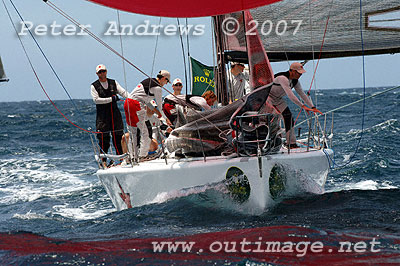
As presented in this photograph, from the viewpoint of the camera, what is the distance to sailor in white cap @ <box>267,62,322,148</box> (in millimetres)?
5340

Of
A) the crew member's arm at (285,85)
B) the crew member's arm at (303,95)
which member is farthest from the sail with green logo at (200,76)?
the crew member's arm at (285,85)

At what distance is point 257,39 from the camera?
219 inches

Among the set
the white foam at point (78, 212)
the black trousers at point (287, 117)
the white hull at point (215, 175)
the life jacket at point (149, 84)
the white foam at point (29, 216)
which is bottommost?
the white foam at point (78, 212)

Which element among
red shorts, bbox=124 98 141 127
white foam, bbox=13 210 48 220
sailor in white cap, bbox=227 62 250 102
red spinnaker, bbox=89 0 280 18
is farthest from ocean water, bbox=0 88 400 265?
sailor in white cap, bbox=227 62 250 102

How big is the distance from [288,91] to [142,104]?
1.90 m

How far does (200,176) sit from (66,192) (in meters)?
4.28

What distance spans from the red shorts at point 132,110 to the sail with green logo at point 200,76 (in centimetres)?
362

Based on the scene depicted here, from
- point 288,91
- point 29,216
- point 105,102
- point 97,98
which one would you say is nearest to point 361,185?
point 288,91

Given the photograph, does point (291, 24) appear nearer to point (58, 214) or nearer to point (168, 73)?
point (168, 73)

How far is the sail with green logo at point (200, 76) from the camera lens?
10.0m

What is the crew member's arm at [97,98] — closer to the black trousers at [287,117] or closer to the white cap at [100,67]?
the white cap at [100,67]

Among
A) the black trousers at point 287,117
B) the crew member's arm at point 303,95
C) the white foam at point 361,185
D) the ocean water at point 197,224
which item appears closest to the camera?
the ocean water at point 197,224

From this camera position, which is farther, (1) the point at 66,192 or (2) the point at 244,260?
(1) the point at 66,192

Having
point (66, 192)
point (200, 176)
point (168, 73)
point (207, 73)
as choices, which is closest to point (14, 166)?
point (66, 192)
